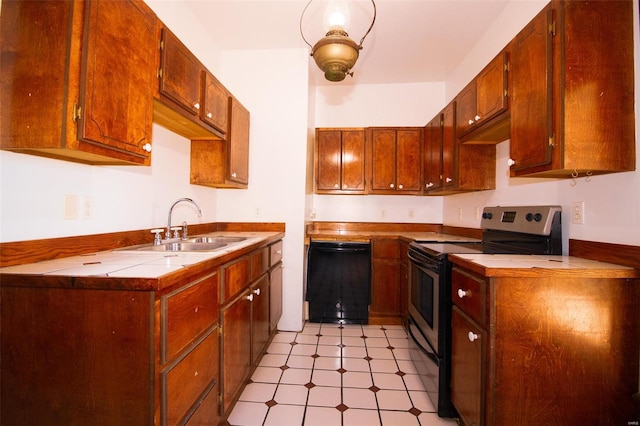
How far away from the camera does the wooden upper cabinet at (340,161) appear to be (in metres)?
3.48

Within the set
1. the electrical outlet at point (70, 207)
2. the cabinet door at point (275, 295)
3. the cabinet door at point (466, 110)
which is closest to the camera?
the electrical outlet at point (70, 207)

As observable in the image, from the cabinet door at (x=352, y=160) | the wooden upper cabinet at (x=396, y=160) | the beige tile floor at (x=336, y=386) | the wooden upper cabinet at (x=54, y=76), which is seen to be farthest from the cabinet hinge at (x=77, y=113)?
the wooden upper cabinet at (x=396, y=160)

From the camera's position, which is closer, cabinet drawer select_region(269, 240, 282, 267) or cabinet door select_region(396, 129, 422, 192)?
cabinet drawer select_region(269, 240, 282, 267)

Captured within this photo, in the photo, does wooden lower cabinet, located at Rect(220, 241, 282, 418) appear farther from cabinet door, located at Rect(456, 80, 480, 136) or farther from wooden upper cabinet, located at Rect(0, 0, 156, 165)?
cabinet door, located at Rect(456, 80, 480, 136)

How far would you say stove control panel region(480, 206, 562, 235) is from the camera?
5.37ft

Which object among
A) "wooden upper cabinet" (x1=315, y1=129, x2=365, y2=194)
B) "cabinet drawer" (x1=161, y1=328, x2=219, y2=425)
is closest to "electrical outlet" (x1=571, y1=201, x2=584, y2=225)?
"cabinet drawer" (x1=161, y1=328, x2=219, y2=425)

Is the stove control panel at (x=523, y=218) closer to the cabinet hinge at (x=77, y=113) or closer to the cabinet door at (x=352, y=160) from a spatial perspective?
the cabinet door at (x=352, y=160)

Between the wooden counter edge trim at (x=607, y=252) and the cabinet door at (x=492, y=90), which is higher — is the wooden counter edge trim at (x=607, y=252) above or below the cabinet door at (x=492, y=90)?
below

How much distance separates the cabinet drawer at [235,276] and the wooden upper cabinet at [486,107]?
73.1 inches

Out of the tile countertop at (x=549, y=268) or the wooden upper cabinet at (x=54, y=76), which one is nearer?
the wooden upper cabinet at (x=54, y=76)

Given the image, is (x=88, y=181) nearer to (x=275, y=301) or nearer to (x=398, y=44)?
(x=275, y=301)

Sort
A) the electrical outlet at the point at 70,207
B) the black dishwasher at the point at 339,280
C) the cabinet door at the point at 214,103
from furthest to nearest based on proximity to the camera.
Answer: the black dishwasher at the point at 339,280
the cabinet door at the point at 214,103
the electrical outlet at the point at 70,207

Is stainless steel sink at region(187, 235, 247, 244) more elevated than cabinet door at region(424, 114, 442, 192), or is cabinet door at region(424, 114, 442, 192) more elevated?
cabinet door at region(424, 114, 442, 192)

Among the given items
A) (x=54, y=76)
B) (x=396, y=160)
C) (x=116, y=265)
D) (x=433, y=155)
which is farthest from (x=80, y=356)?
(x=396, y=160)
